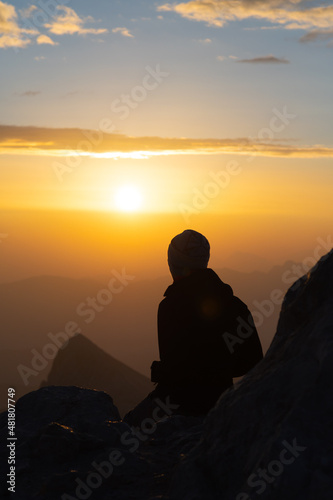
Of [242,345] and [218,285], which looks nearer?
[242,345]

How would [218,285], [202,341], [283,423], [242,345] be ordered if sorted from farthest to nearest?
[218,285]
[202,341]
[242,345]
[283,423]

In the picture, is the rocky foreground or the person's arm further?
the person's arm

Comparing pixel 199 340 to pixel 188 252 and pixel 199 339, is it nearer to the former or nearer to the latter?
pixel 199 339

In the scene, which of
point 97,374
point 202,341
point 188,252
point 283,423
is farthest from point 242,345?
point 97,374

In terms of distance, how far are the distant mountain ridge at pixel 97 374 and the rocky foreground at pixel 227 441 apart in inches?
1972

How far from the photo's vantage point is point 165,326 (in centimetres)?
585

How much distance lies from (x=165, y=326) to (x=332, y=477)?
11.7 ft

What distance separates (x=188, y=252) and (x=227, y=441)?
3161 millimetres

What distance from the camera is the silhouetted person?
18.1 feet

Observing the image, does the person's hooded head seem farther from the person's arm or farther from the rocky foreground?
the rocky foreground

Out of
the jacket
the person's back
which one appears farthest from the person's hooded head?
the jacket

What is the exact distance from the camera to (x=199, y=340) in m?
5.65

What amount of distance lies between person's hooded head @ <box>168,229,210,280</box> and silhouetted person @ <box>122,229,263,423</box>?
0.01 metres

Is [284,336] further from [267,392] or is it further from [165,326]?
[165,326]
